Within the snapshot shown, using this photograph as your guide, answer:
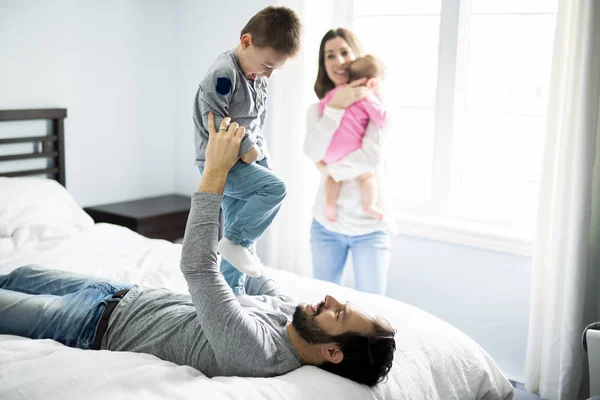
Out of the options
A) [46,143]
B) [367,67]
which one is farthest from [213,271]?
[46,143]

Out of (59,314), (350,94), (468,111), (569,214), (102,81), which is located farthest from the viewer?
(102,81)

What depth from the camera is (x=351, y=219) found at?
9.48 feet

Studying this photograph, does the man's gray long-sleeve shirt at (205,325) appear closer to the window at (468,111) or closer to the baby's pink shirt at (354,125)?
the baby's pink shirt at (354,125)

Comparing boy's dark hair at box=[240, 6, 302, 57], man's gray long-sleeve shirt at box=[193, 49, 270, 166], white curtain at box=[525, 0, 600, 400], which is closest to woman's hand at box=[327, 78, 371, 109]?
white curtain at box=[525, 0, 600, 400]

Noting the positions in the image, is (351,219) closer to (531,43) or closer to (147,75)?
(531,43)

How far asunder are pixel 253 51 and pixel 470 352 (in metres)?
1.09

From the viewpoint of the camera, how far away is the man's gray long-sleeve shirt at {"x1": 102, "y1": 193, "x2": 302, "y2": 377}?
5.37ft

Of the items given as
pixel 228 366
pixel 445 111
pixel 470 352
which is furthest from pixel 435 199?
pixel 228 366

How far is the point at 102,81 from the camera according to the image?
148 inches

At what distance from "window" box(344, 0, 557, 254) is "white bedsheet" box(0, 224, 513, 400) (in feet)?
3.60

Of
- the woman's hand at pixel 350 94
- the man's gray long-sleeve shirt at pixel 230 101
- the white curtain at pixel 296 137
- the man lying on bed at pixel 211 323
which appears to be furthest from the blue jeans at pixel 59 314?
the white curtain at pixel 296 137

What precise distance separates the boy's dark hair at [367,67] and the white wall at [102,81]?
1.58 meters

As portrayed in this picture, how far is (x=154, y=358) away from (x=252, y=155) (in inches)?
23.1

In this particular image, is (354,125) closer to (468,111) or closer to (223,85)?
(468,111)
